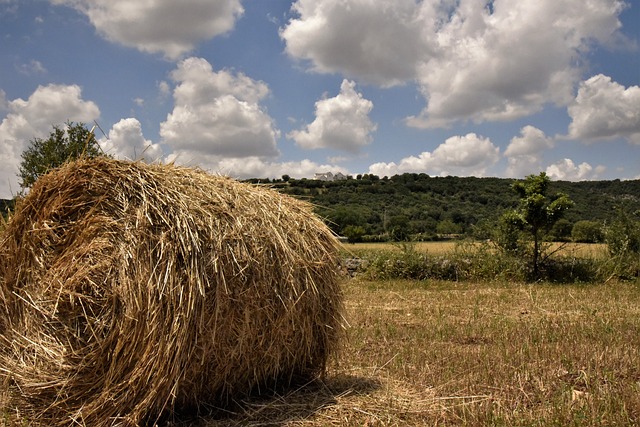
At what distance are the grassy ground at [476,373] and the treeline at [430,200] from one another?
13.9m

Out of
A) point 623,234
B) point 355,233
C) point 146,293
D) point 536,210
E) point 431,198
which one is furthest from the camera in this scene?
point 431,198

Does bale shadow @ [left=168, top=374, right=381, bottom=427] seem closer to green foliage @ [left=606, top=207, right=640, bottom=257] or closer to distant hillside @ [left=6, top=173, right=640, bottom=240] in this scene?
green foliage @ [left=606, top=207, right=640, bottom=257]

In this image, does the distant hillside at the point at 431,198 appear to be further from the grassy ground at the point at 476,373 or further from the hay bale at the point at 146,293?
the hay bale at the point at 146,293

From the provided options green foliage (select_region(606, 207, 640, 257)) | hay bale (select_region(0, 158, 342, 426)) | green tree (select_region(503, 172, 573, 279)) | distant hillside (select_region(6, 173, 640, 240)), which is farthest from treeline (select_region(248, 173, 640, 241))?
hay bale (select_region(0, 158, 342, 426))

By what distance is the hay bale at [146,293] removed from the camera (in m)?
4.55

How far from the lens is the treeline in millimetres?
31156

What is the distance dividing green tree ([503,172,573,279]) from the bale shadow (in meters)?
13.8

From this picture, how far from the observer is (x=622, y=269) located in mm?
18031

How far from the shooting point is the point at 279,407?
5.26 metres

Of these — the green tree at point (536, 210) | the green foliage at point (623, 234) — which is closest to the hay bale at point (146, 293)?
the green tree at point (536, 210)

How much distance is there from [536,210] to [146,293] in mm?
16053

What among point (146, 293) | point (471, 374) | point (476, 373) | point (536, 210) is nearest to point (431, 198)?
point (536, 210)

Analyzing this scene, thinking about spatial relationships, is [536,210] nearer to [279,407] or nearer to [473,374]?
[473,374]

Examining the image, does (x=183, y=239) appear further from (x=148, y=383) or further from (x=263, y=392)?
(x=263, y=392)
